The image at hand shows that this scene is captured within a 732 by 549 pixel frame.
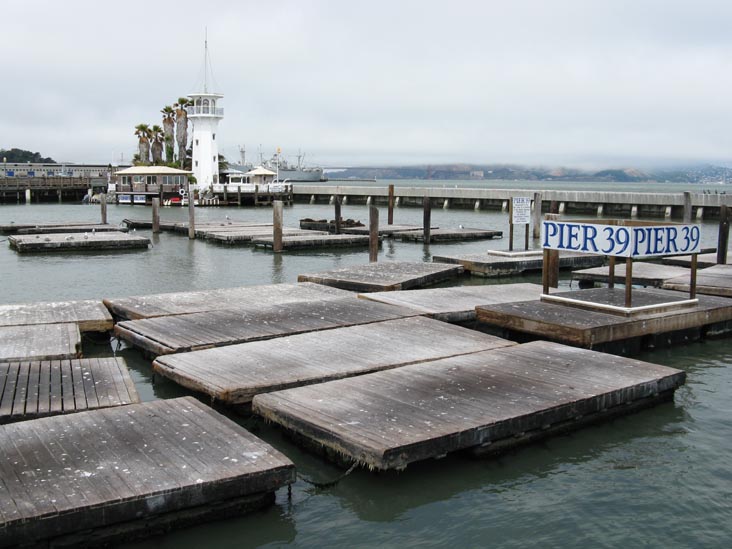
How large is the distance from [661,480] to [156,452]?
420 centimetres

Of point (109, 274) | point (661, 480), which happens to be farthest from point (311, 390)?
point (109, 274)

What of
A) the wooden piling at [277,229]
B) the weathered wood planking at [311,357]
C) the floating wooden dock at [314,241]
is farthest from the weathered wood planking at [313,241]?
the weathered wood planking at [311,357]

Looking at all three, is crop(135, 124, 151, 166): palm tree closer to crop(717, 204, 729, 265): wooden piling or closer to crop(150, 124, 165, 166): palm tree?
crop(150, 124, 165, 166): palm tree

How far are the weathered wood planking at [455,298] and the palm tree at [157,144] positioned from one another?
6485cm

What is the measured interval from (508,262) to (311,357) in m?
11.8

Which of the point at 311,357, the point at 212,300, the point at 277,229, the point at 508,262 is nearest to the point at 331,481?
the point at 311,357

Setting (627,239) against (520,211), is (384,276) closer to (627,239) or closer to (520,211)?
(520,211)

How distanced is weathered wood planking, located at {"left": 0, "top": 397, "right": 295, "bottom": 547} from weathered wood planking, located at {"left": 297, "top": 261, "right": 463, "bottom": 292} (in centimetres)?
877

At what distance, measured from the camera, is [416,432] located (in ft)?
20.5

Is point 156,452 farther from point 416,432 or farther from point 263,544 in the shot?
point 416,432

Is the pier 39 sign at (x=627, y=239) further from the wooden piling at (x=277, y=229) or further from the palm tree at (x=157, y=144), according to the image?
the palm tree at (x=157, y=144)

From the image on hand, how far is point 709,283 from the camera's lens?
1462 cm

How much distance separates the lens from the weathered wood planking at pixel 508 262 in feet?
63.7

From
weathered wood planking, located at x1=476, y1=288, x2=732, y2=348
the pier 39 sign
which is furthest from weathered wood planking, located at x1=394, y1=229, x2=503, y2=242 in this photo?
the pier 39 sign
